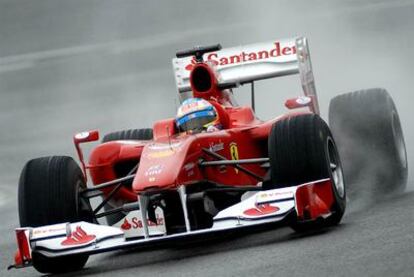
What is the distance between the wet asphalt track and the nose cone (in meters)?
0.60

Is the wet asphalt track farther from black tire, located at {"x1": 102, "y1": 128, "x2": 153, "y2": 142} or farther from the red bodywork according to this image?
black tire, located at {"x1": 102, "y1": 128, "x2": 153, "y2": 142}

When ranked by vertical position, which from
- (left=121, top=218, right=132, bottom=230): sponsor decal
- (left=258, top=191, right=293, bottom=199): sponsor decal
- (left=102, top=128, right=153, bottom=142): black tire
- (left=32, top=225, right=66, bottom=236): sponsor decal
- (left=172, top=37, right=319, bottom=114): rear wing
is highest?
(left=172, top=37, right=319, bottom=114): rear wing

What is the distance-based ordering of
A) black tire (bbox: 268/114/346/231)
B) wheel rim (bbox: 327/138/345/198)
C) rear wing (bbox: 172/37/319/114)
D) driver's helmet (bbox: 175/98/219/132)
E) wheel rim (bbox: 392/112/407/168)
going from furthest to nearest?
rear wing (bbox: 172/37/319/114) < wheel rim (bbox: 392/112/407/168) < driver's helmet (bbox: 175/98/219/132) < wheel rim (bbox: 327/138/345/198) < black tire (bbox: 268/114/346/231)

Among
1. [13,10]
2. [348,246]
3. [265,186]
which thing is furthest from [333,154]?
[13,10]

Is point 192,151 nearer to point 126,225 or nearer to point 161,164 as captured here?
point 161,164

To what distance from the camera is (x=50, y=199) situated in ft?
34.9

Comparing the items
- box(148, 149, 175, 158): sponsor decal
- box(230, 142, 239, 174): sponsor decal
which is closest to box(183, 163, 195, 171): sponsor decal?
box(148, 149, 175, 158): sponsor decal

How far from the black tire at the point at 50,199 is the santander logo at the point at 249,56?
8.94ft

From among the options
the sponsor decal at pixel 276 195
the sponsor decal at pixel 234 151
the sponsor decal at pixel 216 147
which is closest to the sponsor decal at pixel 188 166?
the sponsor decal at pixel 216 147

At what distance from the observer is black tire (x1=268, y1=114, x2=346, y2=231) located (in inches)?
404

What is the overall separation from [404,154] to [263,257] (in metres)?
4.17

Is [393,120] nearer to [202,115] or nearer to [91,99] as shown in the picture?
[202,115]

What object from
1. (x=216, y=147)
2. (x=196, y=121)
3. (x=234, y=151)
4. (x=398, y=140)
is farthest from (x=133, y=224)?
(x=398, y=140)

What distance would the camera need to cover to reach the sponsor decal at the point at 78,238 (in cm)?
1020
